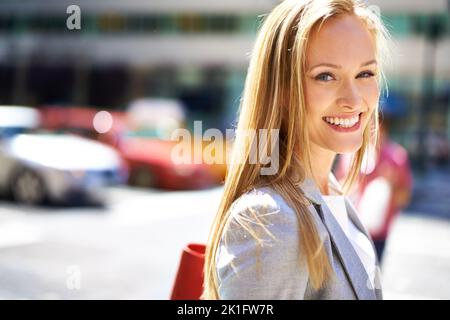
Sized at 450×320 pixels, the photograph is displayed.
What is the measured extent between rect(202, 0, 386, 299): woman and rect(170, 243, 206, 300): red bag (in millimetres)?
262

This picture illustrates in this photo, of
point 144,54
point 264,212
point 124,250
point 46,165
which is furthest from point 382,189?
point 144,54

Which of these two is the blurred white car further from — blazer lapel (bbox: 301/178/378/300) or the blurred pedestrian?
blazer lapel (bbox: 301/178/378/300)

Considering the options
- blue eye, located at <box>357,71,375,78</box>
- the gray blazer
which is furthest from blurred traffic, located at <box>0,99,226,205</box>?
the gray blazer

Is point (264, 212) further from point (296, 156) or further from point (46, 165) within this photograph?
point (46, 165)

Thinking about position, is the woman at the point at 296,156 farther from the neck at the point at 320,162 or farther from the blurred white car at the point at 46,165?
the blurred white car at the point at 46,165

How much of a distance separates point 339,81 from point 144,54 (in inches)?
1422

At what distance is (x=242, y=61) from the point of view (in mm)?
34781

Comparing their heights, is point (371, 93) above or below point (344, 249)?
above

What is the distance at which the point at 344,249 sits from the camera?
5.33 feet

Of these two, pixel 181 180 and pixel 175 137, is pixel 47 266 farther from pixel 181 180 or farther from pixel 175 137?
pixel 175 137

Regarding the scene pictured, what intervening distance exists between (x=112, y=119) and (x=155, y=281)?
11043 millimetres

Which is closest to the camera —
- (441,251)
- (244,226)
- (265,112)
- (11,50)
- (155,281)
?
(244,226)

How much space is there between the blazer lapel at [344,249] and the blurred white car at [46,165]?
987 cm

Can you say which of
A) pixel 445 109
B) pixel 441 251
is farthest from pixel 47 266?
pixel 445 109
